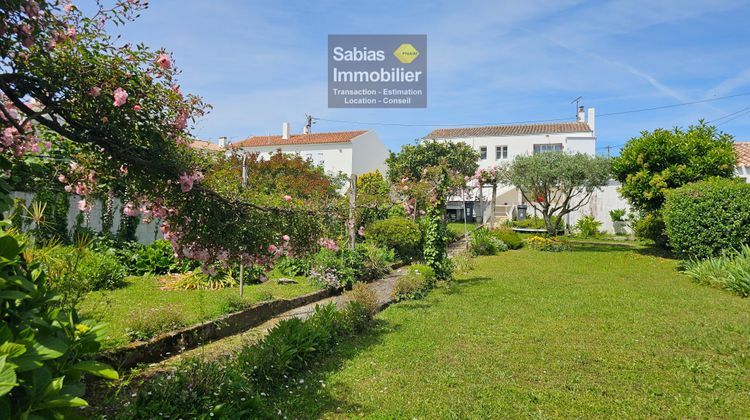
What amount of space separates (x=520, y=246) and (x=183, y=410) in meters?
19.1

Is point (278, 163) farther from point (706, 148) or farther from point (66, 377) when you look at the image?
point (66, 377)

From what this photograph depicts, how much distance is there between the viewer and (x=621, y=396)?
4367mm

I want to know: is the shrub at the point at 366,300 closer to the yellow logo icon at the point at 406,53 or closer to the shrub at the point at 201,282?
the shrub at the point at 201,282

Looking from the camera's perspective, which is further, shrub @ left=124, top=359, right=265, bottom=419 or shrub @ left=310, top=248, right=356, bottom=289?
shrub @ left=310, top=248, right=356, bottom=289

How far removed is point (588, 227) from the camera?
2586cm

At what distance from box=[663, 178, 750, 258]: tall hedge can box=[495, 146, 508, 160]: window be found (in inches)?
991

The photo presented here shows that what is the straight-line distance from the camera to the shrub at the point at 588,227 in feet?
84.5

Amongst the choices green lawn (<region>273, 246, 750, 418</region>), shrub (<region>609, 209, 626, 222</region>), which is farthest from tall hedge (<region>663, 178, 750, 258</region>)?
shrub (<region>609, 209, 626, 222</region>)

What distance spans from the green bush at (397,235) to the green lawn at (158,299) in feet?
16.0

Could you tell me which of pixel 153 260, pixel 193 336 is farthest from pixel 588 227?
pixel 193 336

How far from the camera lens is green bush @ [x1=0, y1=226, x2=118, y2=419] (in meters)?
1.46

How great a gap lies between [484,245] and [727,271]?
8.71 m

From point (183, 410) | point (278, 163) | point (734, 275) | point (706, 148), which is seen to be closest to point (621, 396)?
point (183, 410)

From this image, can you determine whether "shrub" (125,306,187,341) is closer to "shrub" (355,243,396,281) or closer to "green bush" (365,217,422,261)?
"shrub" (355,243,396,281)
